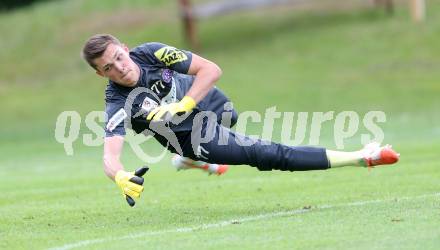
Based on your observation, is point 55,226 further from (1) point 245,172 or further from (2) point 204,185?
(1) point 245,172

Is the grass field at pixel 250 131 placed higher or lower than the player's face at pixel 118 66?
lower

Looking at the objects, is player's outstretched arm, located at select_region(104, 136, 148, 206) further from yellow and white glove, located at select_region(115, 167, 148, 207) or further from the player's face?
the player's face

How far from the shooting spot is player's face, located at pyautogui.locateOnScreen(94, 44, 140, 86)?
26.8 ft

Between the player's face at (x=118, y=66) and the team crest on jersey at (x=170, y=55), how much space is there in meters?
0.23

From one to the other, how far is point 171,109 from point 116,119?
74 centimetres

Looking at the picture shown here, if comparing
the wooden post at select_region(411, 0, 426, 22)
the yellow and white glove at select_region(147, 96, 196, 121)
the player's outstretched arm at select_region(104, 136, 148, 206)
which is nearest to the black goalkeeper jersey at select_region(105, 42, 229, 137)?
the player's outstretched arm at select_region(104, 136, 148, 206)

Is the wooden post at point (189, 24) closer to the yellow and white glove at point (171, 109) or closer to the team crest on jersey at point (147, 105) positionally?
the team crest on jersey at point (147, 105)

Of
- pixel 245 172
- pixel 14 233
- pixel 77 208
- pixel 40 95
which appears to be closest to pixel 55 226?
pixel 14 233

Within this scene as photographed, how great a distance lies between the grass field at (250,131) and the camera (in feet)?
25.3

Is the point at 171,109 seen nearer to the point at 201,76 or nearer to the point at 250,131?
the point at 201,76

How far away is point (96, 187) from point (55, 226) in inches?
150

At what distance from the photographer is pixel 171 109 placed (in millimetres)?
8008

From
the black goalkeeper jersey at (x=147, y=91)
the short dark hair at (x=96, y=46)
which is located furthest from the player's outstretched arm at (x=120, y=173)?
the short dark hair at (x=96, y=46)

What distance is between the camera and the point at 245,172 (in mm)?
13734
